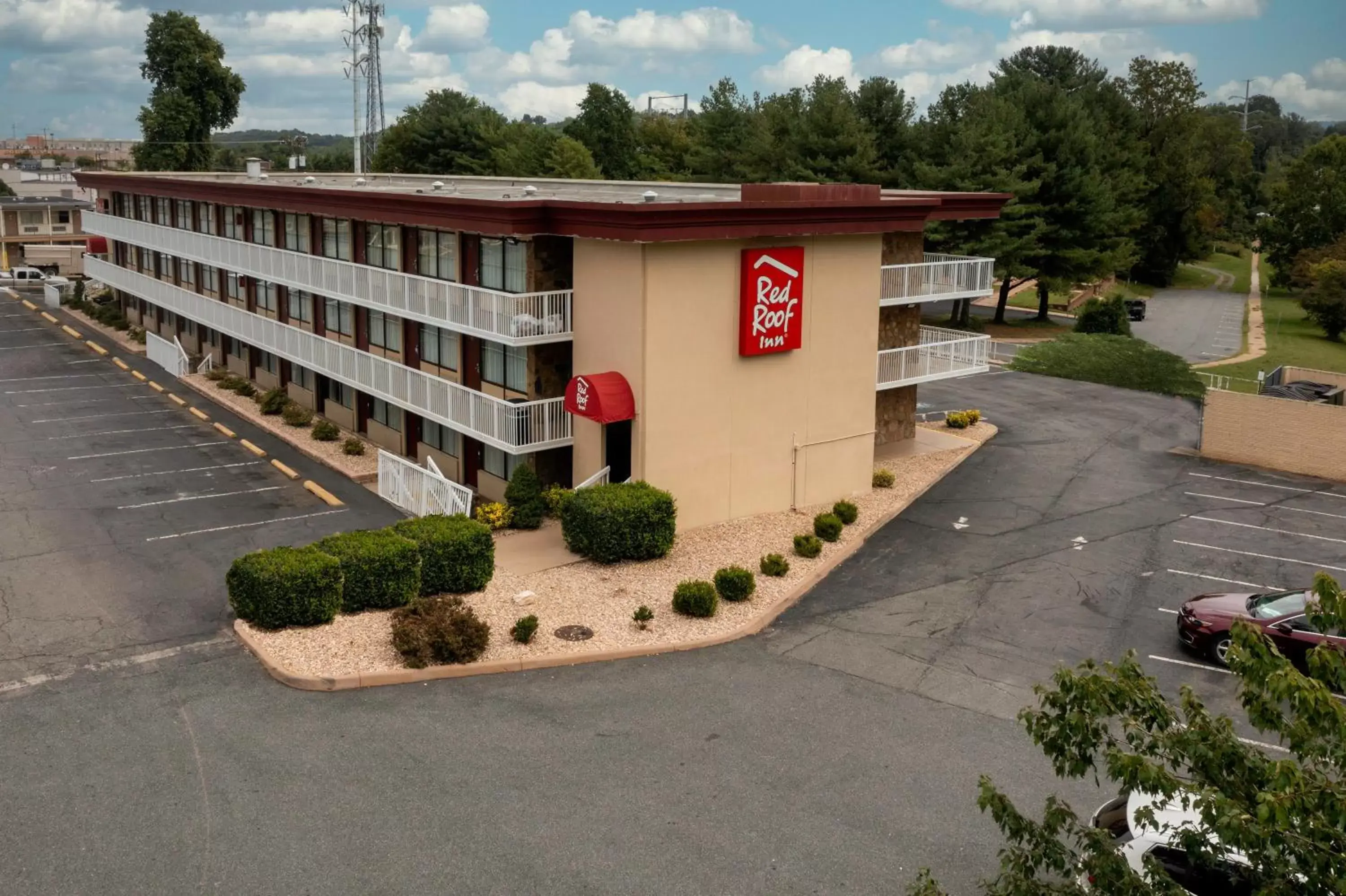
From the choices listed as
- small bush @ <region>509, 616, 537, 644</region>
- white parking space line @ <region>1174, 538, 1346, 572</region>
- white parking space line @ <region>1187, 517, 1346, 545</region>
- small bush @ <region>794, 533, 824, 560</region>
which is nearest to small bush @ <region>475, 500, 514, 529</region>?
small bush @ <region>794, 533, 824, 560</region>

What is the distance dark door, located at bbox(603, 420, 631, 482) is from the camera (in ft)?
86.3

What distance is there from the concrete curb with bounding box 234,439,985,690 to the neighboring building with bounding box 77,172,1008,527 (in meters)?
5.10

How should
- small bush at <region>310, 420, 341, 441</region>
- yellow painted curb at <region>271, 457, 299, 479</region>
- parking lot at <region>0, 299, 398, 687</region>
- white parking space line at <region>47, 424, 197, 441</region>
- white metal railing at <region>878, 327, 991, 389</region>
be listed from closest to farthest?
parking lot at <region>0, 299, 398, 687</region>, yellow painted curb at <region>271, 457, 299, 479</region>, white metal railing at <region>878, 327, 991, 389</region>, small bush at <region>310, 420, 341, 441</region>, white parking space line at <region>47, 424, 197, 441</region>

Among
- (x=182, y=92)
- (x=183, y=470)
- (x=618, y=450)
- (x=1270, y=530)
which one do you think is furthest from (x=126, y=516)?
(x=182, y=92)

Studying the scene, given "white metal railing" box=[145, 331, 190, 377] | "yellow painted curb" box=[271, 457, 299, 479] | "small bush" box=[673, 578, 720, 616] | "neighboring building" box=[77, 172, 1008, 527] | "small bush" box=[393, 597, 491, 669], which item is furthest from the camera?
"white metal railing" box=[145, 331, 190, 377]

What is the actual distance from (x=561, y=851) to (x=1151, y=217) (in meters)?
87.8

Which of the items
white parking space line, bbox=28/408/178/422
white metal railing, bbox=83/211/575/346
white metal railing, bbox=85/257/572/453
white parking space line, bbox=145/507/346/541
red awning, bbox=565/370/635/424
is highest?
white metal railing, bbox=83/211/575/346

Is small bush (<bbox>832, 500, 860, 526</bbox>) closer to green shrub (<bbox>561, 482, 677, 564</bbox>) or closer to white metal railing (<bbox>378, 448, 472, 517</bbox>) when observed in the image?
green shrub (<bbox>561, 482, 677, 564</bbox>)

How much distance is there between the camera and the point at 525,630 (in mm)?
19969

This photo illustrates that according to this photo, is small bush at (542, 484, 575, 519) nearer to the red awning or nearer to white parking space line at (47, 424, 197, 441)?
the red awning

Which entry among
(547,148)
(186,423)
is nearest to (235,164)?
(547,148)

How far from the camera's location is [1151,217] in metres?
89.6

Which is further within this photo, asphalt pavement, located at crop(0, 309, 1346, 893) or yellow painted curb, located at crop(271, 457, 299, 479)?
yellow painted curb, located at crop(271, 457, 299, 479)

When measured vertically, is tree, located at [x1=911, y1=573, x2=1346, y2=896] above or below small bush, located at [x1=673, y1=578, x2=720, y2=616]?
above
